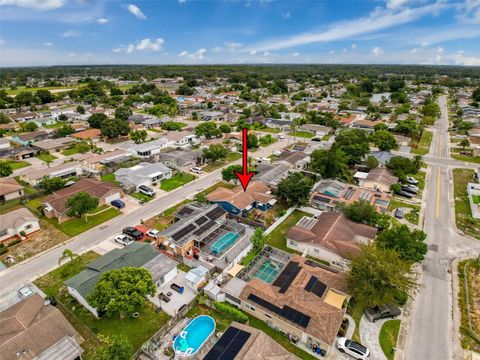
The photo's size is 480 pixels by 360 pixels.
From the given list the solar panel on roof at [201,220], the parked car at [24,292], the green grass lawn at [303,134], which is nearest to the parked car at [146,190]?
the solar panel on roof at [201,220]

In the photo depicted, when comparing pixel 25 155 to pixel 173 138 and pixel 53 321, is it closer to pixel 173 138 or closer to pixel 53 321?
pixel 173 138

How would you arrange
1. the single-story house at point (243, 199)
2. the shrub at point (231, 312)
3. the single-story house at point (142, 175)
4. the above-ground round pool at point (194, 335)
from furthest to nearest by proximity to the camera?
the single-story house at point (142, 175), the single-story house at point (243, 199), the shrub at point (231, 312), the above-ground round pool at point (194, 335)

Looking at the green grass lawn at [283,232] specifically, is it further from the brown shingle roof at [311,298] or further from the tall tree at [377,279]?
the tall tree at [377,279]

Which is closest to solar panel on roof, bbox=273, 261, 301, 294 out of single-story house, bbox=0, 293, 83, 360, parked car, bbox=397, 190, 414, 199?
single-story house, bbox=0, 293, 83, 360

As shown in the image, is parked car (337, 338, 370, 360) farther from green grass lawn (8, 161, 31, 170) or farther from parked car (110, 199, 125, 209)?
green grass lawn (8, 161, 31, 170)

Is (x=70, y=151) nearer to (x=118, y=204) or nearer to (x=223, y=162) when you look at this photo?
(x=118, y=204)

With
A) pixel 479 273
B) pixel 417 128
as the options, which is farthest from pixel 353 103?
pixel 479 273

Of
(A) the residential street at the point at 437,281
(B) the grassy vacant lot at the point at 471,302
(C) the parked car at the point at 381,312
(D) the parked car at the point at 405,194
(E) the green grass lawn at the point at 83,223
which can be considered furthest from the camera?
(D) the parked car at the point at 405,194
